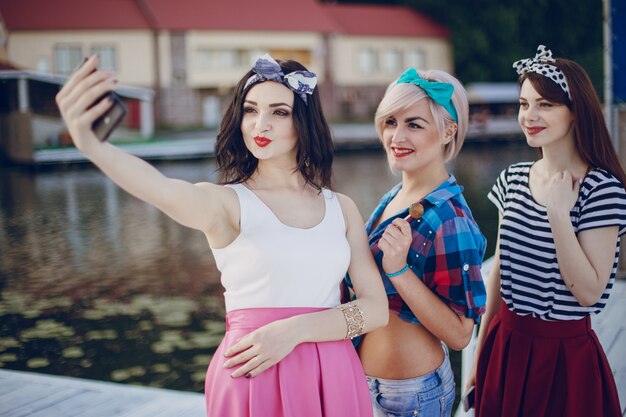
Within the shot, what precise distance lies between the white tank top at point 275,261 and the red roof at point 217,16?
2982cm

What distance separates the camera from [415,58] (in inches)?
1473

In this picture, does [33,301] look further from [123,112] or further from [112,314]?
[123,112]

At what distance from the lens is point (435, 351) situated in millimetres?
2143

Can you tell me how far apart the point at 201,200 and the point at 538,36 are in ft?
129

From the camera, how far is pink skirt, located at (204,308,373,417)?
5.90ft

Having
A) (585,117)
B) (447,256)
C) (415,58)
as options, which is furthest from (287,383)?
(415,58)

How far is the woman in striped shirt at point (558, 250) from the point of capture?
7.02 ft

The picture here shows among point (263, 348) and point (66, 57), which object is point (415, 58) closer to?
point (66, 57)

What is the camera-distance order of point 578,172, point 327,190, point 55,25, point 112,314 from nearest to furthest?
point 327,190 < point 578,172 < point 112,314 < point 55,25

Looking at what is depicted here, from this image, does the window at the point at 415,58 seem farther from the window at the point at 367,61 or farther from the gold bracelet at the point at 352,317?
the gold bracelet at the point at 352,317

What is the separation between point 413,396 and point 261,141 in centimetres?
82

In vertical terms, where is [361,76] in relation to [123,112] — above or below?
above

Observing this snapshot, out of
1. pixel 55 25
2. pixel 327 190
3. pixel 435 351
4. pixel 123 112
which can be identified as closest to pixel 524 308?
pixel 435 351

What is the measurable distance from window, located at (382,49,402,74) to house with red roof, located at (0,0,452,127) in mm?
49
